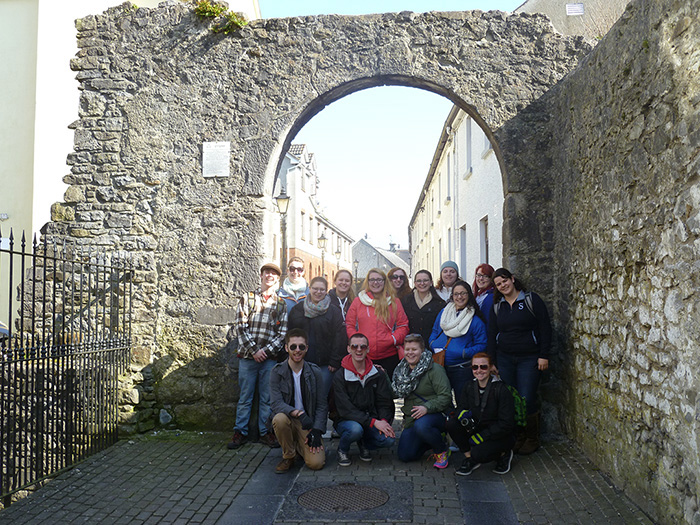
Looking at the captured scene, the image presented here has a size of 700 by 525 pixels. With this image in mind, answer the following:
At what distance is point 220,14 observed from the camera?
627 cm

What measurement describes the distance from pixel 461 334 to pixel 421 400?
26.6 inches

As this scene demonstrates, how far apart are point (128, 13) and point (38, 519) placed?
498cm

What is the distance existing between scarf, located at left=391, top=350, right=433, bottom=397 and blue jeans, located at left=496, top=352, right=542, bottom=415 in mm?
674

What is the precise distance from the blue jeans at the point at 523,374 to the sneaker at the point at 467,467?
0.76m

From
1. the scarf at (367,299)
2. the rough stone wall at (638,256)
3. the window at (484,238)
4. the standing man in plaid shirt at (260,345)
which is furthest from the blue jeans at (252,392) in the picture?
the window at (484,238)

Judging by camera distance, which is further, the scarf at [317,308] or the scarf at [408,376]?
the scarf at [317,308]

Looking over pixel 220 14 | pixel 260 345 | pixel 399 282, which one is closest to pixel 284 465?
pixel 260 345

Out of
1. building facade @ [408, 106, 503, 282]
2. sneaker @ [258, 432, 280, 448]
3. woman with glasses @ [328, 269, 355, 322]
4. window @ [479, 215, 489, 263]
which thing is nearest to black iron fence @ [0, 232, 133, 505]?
sneaker @ [258, 432, 280, 448]

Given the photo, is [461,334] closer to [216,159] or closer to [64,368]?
[216,159]

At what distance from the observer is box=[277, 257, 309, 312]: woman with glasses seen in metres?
5.82

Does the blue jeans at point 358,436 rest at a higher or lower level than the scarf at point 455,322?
lower

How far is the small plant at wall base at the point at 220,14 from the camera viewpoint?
20.4ft

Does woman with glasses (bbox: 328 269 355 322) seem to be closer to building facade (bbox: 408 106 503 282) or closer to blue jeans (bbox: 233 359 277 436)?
blue jeans (bbox: 233 359 277 436)

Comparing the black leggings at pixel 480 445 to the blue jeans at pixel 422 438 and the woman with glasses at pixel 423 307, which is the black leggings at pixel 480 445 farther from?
the woman with glasses at pixel 423 307
